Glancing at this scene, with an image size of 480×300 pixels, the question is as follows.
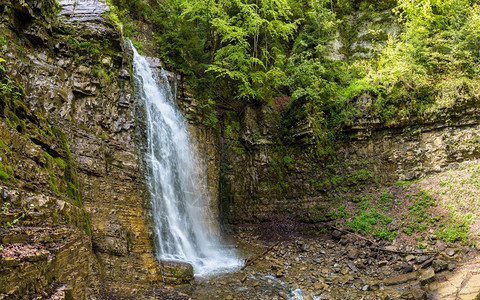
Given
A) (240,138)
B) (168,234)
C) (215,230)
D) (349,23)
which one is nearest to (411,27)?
(349,23)

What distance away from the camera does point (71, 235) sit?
5.39 metres

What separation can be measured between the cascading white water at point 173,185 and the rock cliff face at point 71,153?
0.81 m

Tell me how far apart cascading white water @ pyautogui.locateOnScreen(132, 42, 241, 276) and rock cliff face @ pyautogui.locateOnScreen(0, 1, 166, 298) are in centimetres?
81

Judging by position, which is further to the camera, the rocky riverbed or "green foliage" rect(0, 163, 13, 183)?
the rocky riverbed

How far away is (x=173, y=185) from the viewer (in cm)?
1064

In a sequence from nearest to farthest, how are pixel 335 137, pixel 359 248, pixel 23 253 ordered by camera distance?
pixel 23 253 → pixel 359 248 → pixel 335 137

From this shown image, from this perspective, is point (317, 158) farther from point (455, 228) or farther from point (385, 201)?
point (455, 228)

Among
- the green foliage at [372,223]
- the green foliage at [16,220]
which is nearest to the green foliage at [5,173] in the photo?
the green foliage at [16,220]

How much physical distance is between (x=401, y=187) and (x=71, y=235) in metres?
12.6

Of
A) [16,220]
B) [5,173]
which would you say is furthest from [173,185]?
[16,220]

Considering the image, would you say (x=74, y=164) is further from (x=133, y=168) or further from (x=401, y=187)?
(x=401, y=187)

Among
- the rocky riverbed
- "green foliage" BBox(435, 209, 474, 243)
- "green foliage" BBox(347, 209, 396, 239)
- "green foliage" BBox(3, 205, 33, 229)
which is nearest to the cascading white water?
the rocky riverbed

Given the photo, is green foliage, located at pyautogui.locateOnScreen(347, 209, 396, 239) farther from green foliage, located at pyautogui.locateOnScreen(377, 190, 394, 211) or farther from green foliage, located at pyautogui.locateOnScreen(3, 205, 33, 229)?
green foliage, located at pyautogui.locateOnScreen(3, 205, 33, 229)

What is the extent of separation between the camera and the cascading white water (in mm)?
9312
